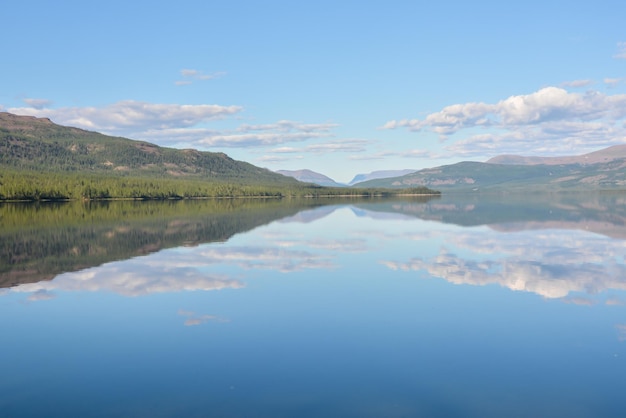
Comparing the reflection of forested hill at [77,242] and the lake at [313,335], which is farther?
the reflection of forested hill at [77,242]

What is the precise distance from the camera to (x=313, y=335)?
20016mm

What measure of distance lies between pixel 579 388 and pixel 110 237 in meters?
52.3

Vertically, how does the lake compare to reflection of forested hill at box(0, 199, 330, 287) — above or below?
below

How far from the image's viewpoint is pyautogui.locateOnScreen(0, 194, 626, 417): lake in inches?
551

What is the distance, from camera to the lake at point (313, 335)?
14008mm

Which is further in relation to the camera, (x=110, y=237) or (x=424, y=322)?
(x=110, y=237)

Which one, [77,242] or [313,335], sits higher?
[77,242]

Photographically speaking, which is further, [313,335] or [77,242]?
[77,242]

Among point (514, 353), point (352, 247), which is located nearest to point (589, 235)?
point (352, 247)

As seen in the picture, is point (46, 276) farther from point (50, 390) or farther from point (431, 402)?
point (431, 402)

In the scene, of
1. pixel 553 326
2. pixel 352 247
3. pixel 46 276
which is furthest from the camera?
pixel 352 247

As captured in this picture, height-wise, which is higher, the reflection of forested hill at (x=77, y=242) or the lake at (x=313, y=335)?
the reflection of forested hill at (x=77, y=242)

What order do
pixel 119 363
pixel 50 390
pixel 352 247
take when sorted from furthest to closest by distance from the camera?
1. pixel 352 247
2. pixel 119 363
3. pixel 50 390

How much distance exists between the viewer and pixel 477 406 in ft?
44.5
